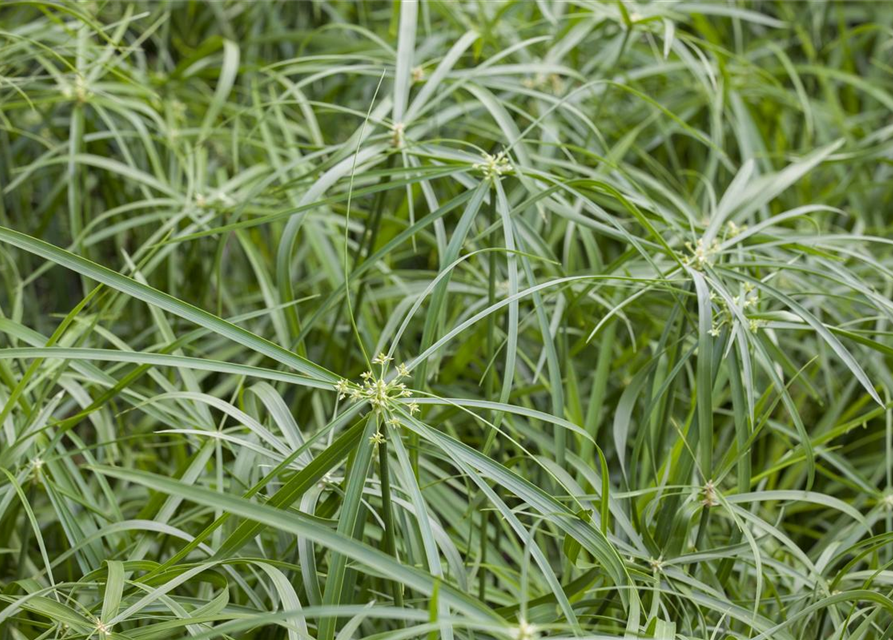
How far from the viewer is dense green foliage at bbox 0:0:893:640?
68 cm

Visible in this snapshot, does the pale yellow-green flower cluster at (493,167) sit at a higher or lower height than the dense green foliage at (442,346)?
higher

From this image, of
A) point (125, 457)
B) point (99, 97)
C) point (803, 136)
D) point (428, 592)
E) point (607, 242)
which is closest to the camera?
point (428, 592)

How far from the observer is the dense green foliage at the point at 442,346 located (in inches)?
26.8

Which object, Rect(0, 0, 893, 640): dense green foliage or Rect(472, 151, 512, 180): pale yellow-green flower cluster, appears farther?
Rect(472, 151, 512, 180): pale yellow-green flower cluster

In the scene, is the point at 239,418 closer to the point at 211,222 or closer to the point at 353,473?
the point at 353,473

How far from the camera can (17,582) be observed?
2.52ft

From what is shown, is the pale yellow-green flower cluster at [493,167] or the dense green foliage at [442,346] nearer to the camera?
the dense green foliage at [442,346]

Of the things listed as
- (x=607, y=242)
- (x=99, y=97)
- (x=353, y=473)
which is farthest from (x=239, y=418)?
(x=607, y=242)

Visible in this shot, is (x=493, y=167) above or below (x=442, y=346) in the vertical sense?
above

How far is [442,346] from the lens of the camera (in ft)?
2.66

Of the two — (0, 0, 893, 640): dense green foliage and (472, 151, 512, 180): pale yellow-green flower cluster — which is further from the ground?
(472, 151, 512, 180): pale yellow-green flower cluster

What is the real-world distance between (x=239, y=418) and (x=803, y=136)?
1.28 m

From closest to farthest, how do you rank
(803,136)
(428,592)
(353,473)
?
(428,592), (353,473), (803,136)

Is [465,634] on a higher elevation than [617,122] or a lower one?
lower
